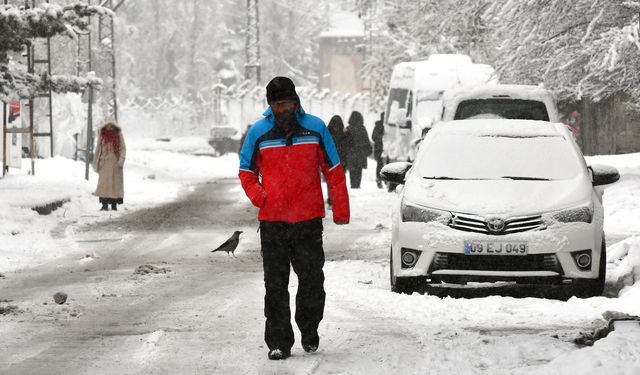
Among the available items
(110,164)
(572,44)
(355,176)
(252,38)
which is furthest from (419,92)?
(252,38)

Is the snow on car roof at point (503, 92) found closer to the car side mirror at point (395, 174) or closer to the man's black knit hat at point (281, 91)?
the car side mirror at point (395, 174)

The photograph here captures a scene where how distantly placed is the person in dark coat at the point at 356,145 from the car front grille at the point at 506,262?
19220 mm

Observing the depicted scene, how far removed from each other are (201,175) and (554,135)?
35.7 meters

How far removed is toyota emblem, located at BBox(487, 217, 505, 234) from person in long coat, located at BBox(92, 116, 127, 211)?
49.0 feet

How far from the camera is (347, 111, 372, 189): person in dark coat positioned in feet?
101

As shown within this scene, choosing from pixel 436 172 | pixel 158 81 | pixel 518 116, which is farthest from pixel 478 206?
pixel 158 81

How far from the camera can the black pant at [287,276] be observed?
27.6ft

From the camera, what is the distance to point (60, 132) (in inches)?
1866

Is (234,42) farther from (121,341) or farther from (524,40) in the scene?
(121,341)

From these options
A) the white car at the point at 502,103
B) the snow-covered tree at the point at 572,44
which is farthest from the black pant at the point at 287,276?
the snow-covered tree at the point at 572,44

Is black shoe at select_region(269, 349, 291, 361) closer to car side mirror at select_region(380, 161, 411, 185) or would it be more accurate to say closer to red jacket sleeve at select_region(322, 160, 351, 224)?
red jacket sleeve at select_region(322, 160, 351, 224)

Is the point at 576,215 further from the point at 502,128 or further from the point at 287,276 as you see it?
the point at 287,276

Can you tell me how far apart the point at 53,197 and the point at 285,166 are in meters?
16.9

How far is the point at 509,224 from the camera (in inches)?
442
